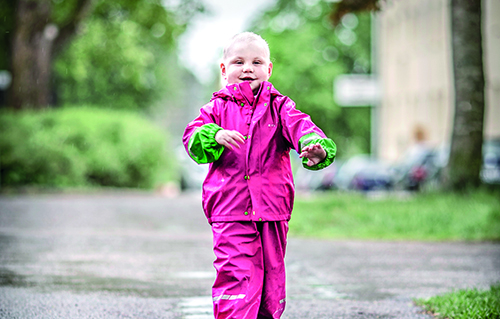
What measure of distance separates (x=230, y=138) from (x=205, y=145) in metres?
0.14

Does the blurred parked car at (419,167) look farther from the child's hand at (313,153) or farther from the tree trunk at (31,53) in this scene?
the child's hand at (313,153)

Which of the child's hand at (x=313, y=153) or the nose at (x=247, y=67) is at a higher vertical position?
the nose at (x=247, y=67)

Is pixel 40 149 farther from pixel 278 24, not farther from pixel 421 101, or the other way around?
pixel 278 24

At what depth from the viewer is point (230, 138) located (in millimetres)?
3801

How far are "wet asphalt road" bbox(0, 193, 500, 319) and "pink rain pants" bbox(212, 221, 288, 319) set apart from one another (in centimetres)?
107

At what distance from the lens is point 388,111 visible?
52625 mm

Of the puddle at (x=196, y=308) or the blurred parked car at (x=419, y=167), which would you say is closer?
the puddle at (x=196, y=308)

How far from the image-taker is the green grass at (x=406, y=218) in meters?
10.2

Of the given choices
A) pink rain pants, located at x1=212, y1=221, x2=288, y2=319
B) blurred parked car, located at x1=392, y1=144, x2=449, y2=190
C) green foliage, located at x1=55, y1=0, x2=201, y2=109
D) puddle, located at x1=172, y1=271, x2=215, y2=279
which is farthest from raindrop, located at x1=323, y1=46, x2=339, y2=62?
pink rain pants, located at x1=212, y1=221, x2=288, y2=319

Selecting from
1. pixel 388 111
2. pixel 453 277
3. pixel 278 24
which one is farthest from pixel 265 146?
pixel 278 24

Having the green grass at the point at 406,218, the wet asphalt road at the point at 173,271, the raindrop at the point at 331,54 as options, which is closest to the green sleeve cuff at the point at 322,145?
the wet asphalt road at the point at 173,271

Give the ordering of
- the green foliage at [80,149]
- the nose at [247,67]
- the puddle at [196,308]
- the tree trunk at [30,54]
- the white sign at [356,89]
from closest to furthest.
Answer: the nose at [247,67] → the puddle at [196,308] → the green foliage at [80,149] → the tree trunk at [30,54] → the white sign at [356,89]

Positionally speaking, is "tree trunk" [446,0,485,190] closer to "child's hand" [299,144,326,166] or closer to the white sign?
"child's hand" [299,144,326,166]

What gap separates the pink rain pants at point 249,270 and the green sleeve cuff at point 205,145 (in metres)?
0.36
